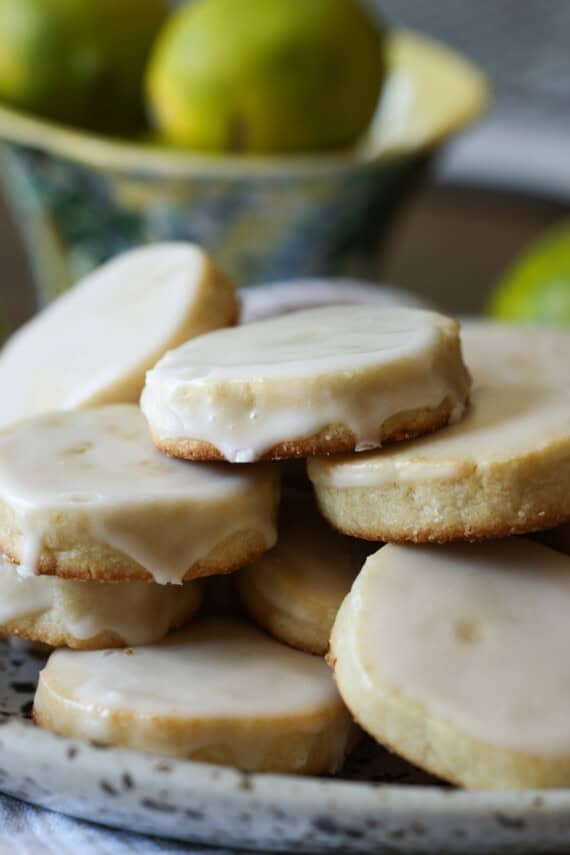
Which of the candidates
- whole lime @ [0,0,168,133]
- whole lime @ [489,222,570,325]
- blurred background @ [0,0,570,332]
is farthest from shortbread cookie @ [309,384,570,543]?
blurred background @ [0,0,570,332]

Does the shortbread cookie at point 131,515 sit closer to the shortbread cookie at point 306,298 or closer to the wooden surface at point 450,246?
the shortbread cookie at point 306,298

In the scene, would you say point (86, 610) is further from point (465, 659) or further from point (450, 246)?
point (450, 246)

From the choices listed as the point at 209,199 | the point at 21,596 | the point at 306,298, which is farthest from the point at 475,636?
the point at 209,199

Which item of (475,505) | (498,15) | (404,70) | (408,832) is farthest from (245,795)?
(498,15)

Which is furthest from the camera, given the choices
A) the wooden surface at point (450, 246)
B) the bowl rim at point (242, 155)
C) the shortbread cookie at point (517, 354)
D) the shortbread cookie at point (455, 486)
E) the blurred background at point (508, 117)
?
the blurred background at point (508, 117)

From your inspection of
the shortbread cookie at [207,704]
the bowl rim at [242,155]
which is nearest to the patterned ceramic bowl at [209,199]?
the bowl rim at [242,155]

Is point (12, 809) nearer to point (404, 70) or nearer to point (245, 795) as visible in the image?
point (245, 795)

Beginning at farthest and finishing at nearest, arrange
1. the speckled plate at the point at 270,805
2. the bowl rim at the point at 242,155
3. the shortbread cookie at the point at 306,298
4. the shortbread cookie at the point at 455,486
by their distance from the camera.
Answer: the bowl rim at the point at 242,155, the shortbread cookie at the point at 306,298, the shortbread cookie at the point at 455,486, the speckled plate at the point at 270,805

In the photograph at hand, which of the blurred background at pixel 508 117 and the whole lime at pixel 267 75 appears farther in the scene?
the blurred background at pixel 508 117
